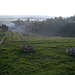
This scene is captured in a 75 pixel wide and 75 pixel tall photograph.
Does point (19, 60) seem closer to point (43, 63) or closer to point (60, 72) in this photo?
point (43, 63)

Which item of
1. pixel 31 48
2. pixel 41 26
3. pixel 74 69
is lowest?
pixel 74 69

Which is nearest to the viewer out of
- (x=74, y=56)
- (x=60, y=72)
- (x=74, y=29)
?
(x=60, y=72)

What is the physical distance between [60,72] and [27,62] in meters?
4.67

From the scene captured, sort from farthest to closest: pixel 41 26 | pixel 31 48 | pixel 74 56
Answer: pixel 41 26
pixel 31 48
pixel 74 56

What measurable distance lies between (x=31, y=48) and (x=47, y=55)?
3.24 meters

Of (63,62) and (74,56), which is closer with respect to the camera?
(63,62)

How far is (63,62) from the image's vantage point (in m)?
15.5

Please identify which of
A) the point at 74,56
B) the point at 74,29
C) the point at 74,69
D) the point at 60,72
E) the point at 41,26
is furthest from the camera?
the point at 41,26

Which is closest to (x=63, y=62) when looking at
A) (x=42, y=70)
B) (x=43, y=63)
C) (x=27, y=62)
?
(x=43, y=63)

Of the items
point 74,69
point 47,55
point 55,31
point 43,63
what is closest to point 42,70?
point 43,63

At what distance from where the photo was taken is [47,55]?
17.8m

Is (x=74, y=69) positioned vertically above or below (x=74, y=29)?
below

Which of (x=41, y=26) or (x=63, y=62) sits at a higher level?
(x=41, y=26)

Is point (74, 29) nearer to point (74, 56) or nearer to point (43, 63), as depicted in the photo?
point (74, 56)
